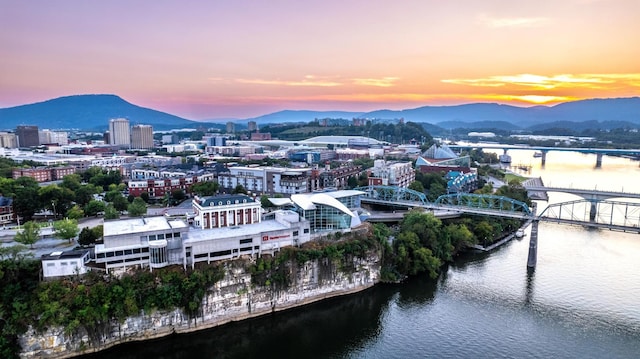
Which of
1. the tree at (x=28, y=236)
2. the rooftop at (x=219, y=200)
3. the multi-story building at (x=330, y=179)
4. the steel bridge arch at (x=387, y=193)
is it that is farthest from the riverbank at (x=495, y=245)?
the tree at (x=28, y=236)

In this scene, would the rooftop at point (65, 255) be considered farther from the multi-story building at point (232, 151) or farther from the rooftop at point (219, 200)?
the multi-story building at point (232, 151)

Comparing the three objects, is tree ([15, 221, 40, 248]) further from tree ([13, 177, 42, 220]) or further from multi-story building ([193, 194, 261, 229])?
tree ([13, 177, 42, 220])

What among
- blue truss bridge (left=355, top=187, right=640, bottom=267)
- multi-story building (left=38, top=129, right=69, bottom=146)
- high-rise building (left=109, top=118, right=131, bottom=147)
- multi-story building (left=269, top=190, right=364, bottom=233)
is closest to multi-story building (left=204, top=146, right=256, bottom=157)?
high-rise building (left=109, top=118, right=131, bottom=147)

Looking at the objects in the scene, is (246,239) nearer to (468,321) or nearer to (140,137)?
(468,321)

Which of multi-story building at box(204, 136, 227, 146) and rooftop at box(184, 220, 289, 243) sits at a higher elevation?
multi-story building at box(204, 136, 227, 146)

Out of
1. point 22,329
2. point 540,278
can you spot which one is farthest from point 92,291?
point 540,278

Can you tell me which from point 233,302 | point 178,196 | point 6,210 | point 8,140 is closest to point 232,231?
point 233,302
